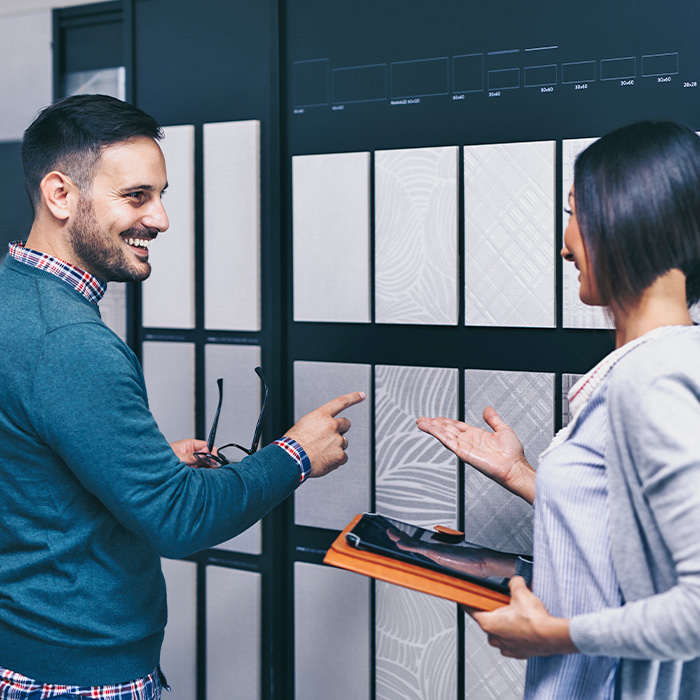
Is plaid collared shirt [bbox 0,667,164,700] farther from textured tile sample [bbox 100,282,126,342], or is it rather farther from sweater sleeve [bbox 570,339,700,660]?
textured tile sample [bbox 100,282,126,342]

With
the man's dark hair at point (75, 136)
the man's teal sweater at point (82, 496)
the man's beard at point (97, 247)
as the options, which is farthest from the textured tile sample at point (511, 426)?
Result: the man's dark hair at point (75, 136)

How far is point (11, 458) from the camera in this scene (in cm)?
116

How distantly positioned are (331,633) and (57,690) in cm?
85

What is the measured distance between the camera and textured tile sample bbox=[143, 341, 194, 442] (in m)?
2.01

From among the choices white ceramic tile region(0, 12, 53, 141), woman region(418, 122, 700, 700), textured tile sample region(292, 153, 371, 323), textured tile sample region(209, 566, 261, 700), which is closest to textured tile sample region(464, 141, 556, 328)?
textured tile sample region(292, 153, 371, 323)

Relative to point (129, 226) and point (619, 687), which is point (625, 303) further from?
point (129, 226)

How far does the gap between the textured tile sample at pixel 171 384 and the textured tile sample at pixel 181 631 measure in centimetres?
40

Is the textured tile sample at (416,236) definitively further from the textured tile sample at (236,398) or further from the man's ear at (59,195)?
the man's ear at (59,195)

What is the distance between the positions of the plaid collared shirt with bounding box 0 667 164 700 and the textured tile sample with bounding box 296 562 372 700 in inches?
27.7

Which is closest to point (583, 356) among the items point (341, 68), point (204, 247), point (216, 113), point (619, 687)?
point (619, 687)

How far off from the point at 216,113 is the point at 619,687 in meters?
1.66

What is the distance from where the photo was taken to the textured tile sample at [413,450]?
5.65ft

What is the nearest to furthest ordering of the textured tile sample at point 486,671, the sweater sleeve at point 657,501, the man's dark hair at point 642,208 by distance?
1. the sweater sleeve at point 657,501
2. the man's dark hair at point 642,208
3. the textured tile sample at point 486,671

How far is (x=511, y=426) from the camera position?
165 cm
